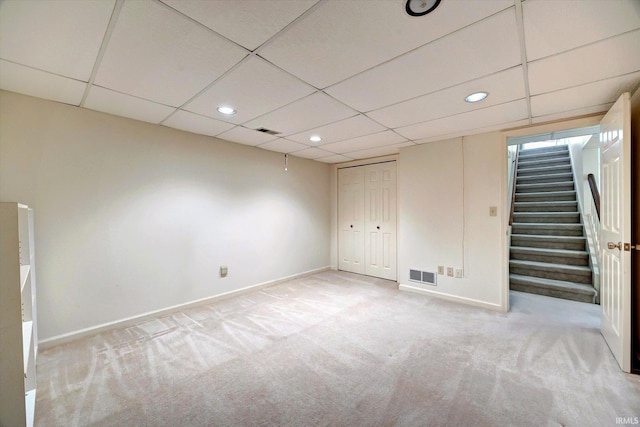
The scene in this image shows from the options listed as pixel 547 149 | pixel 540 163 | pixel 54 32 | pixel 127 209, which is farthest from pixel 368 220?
pixel 547 149

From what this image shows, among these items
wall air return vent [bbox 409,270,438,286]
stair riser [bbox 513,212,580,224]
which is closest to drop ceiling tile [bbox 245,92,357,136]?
wall air return vent [bbox 409,270,438,286]

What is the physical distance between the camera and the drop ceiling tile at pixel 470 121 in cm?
253

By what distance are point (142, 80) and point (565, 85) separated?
3.35 m

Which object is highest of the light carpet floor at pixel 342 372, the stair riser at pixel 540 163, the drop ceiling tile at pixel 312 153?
the stair riser at pixel 540 163

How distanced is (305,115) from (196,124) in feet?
4.40

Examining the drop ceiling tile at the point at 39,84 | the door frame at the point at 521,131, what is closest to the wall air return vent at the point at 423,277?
the door frame at the point at 521,131

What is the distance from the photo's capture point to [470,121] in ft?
9.48

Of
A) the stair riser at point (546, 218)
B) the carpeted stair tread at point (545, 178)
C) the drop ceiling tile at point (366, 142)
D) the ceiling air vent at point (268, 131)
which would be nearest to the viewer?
the ceiling air vent at point (268, 131)

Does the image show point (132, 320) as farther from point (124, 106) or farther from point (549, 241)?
point (549, 241)

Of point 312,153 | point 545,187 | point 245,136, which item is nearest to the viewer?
point 245,136

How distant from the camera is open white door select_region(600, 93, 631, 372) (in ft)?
6.40

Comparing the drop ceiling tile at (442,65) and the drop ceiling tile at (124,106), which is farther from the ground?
the drop ceiling tile at (124,106)

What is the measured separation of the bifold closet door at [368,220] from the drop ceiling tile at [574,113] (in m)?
2.09

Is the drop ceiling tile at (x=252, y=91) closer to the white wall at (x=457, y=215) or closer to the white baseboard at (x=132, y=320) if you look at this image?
the white baseboard at (x=132, y=320)
